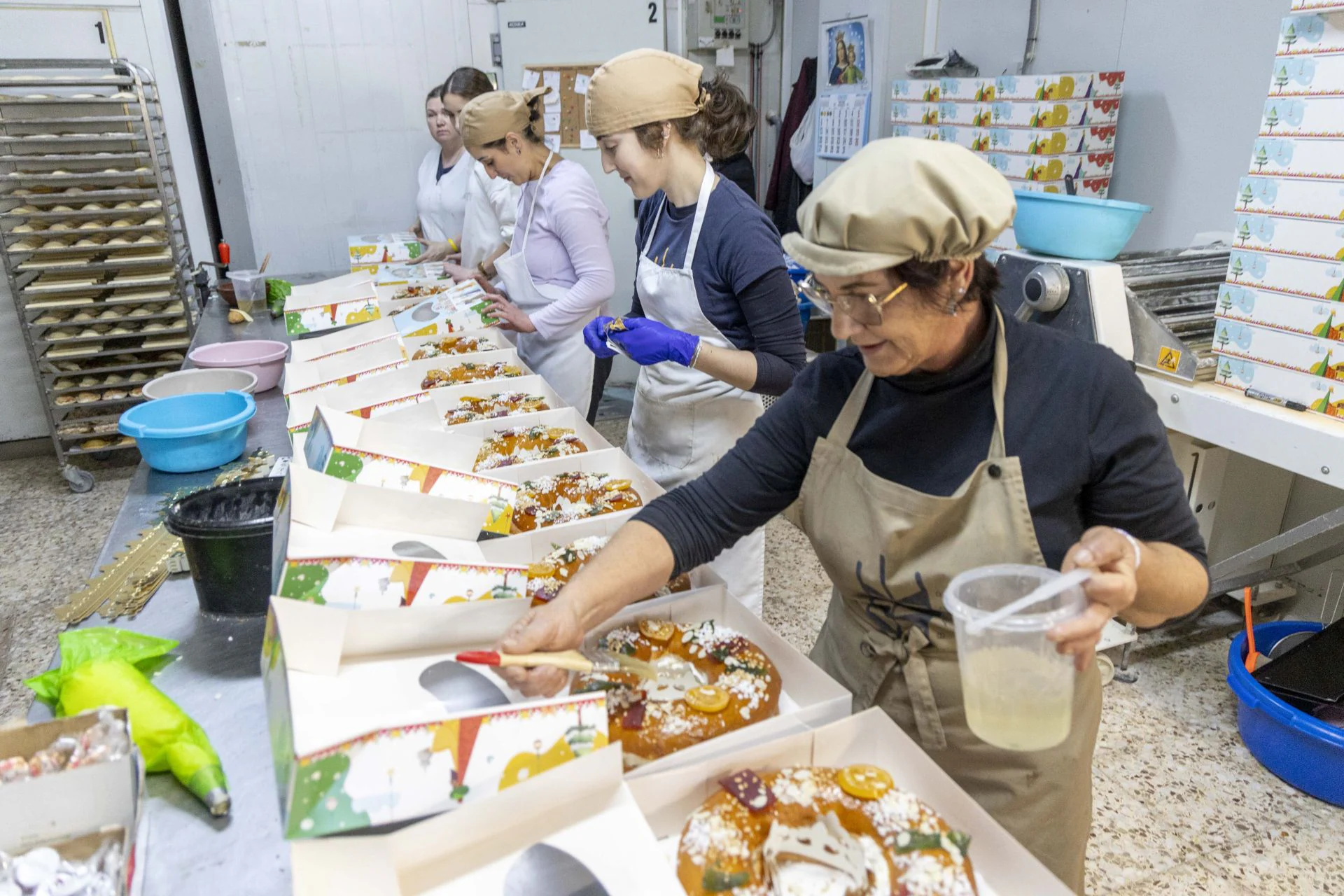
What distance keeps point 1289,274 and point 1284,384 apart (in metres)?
0.29

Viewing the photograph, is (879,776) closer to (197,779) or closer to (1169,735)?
(197,779)

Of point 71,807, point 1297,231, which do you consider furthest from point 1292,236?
point 71,807

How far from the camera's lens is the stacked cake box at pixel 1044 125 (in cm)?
341

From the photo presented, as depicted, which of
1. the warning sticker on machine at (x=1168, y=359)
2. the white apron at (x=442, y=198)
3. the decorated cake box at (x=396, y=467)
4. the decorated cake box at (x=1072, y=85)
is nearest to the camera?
the decorated cake box at (x=396, y=467)

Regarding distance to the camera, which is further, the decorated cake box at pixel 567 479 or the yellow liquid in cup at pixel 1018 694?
the decorated cake box at pixel 567 479

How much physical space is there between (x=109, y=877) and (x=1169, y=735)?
9.17 feet

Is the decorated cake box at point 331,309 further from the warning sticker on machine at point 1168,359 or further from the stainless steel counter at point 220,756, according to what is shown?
the warning sticker on machine at point 1168,359

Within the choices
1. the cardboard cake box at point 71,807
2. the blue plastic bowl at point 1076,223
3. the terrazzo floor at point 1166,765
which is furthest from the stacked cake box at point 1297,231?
the cardboard cake box at point 71,807

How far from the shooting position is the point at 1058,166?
3482 mm

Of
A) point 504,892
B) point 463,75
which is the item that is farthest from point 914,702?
point 463,75

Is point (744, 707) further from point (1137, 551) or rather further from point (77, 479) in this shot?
point (77, 479)

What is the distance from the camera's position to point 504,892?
0.93m

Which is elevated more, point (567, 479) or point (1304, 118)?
point (1304, 118)

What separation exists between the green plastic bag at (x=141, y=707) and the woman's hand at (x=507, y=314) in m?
1.78
